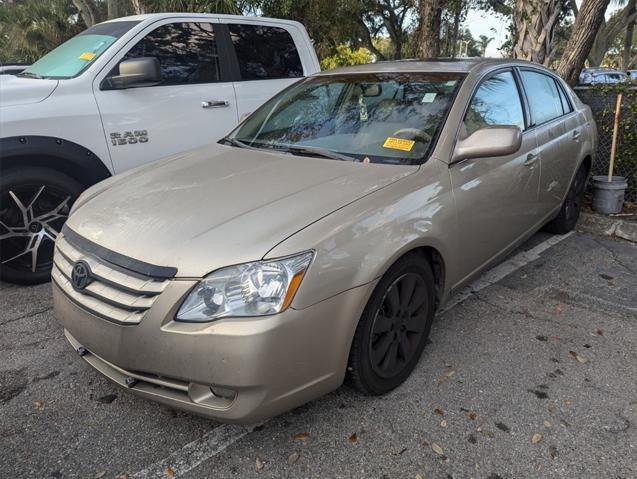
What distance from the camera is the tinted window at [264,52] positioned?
4801 mm

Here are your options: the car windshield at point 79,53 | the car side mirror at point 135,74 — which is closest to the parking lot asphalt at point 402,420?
the car side mirror at point 135,74

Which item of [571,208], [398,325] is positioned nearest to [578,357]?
[398,325]

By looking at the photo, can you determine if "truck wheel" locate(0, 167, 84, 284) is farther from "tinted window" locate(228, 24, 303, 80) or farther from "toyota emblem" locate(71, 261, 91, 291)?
"tinted window" locate(228, 24, 303, 80)

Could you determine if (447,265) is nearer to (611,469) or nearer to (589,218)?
(611,469)

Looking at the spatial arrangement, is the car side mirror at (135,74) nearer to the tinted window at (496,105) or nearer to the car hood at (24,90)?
the car hood at (24,90)

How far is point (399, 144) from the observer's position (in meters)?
2.80

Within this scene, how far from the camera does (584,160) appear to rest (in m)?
4.81

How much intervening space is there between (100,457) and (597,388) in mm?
2466

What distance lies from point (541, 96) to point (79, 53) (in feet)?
12.4

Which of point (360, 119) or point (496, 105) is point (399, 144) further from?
point (496, 105)

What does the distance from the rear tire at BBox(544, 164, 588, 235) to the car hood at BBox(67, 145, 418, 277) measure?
2.80 metres

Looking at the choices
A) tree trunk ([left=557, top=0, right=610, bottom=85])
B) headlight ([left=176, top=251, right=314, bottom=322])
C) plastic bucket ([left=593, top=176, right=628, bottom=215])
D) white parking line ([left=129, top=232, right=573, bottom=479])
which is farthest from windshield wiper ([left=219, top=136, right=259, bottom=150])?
tree trunk ([left=557, top=0, right=610, bottom=85])

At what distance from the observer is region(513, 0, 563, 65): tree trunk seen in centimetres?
638

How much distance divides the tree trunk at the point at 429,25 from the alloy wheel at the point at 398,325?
6841 millimetres
